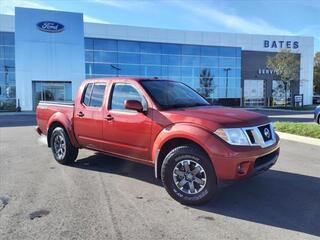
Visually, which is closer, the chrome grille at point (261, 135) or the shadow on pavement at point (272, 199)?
the shadow on pavement at point (272, 199)

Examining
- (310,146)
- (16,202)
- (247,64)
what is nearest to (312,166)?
(310,146)

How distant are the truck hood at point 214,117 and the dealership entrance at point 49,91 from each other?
35.6 m

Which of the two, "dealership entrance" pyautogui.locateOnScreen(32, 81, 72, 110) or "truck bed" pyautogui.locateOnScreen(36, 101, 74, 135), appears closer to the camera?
"truck bed" pyautogui.locateOnScreen(36, 101, 74, 135)

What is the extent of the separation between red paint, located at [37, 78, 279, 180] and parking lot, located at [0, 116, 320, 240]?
0.59 metres

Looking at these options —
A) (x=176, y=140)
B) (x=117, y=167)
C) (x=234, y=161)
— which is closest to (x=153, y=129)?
(x=176, y=140)

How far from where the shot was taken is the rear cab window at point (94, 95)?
7289 millimetres

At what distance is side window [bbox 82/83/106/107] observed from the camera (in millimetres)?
7297

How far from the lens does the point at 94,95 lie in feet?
24.6

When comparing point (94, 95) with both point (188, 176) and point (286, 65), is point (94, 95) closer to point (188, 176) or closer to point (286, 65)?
point (188, 176)

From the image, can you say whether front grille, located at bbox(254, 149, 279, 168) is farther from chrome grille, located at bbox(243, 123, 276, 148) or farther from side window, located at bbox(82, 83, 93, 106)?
Result: side window, located at bbox(82, 83, 93, 106)

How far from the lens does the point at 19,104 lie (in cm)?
3862

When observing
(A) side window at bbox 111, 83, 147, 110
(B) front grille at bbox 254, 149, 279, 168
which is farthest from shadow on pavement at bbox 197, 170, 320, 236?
(A) side window at bbox 111, 83, 147, 110

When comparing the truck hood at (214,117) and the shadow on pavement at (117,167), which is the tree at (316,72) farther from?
the truck hood at (214,117)

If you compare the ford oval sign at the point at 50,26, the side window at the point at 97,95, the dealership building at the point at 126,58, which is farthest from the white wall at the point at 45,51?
the side window at the point at 97,95
